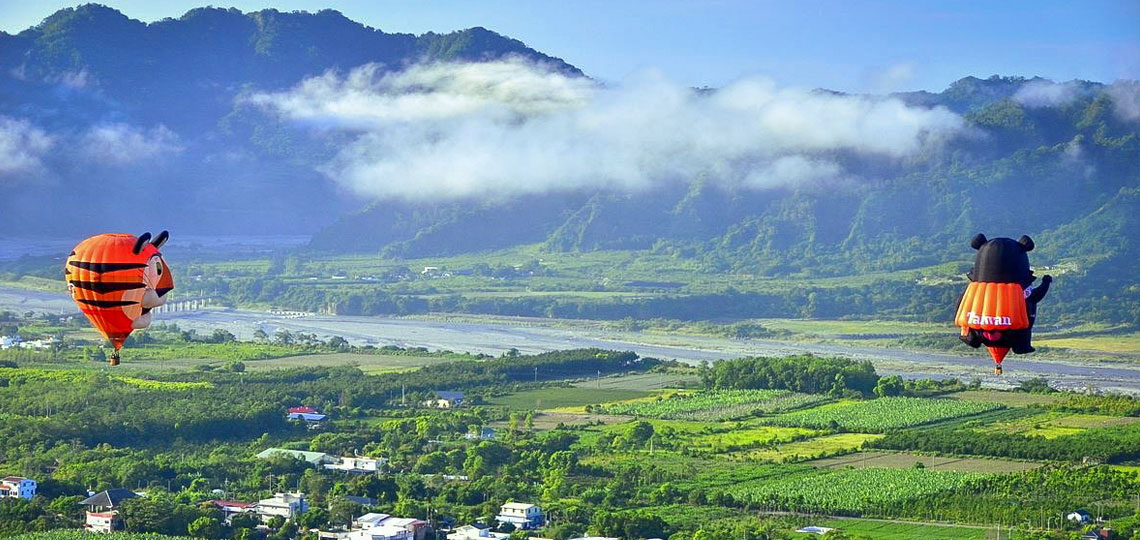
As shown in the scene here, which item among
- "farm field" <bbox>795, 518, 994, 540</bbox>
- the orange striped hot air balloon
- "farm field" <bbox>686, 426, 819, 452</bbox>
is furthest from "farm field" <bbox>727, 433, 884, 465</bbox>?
the orange striped hot air balloon

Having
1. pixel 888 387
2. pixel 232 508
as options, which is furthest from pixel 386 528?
pixel 888 387

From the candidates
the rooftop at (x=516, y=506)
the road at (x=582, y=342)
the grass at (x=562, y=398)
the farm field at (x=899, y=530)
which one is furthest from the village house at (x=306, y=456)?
the road at (x=582, y=342)

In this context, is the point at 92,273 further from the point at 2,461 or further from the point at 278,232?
the point at 278,232

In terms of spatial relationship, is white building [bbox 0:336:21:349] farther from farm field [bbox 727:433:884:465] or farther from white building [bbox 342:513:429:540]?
white building [bbox 342:513:429:540]

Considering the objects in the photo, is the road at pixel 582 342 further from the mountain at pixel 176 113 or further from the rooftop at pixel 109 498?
the mountain at pixel 176 113

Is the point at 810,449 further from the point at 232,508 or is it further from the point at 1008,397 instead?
the point at 232,508

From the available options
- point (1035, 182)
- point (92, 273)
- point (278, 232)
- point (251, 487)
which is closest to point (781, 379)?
point (251, 487)
